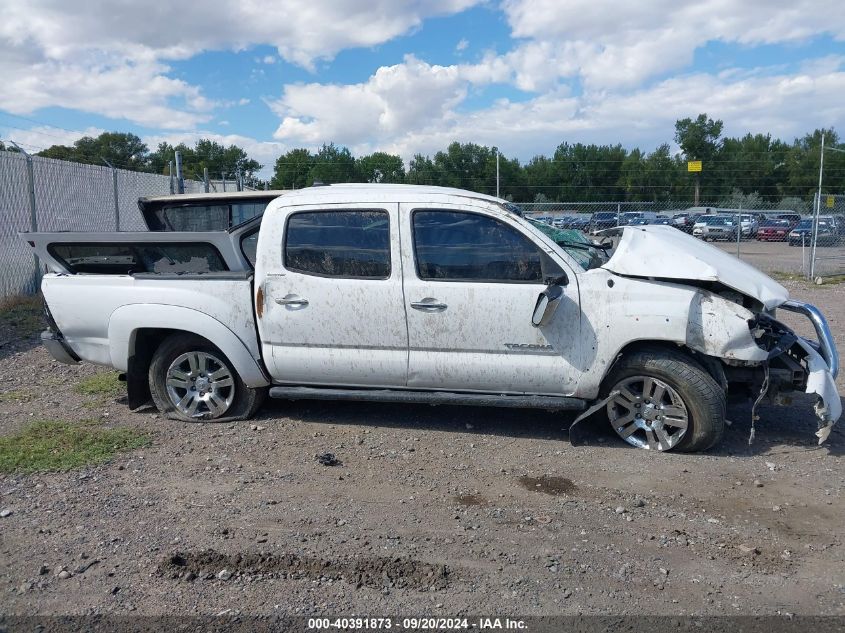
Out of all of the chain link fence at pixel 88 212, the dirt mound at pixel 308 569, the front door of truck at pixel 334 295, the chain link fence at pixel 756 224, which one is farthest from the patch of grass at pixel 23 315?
the chain link fence at pixel 756 224

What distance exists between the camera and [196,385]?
19.7 ft

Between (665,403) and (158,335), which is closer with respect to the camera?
(665,403)

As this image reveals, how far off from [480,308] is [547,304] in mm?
496

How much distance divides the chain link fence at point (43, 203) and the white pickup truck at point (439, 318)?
6159 millimetres

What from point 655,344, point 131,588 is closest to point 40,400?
point 131,588

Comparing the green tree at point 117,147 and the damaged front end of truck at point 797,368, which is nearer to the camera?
the damaged front end of truck at point 797,368

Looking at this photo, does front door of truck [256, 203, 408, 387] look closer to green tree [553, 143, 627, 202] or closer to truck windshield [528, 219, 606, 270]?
truck windshield [528, 219, 606, 270]

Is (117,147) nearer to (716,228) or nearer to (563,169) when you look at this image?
(563,169)

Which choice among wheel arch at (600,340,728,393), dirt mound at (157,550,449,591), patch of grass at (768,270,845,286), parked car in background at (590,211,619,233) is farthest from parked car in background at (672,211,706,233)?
dirt mound at (157,550,449,591)

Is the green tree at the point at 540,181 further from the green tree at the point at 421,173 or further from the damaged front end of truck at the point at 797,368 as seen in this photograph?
the damaged front end of truck at the point at 797,368

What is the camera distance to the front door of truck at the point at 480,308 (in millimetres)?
5246

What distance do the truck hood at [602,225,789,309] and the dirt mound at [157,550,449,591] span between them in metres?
2.58

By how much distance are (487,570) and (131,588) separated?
1.75m

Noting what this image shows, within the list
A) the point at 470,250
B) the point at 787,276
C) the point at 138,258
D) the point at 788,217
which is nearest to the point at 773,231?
the point at 788,217
